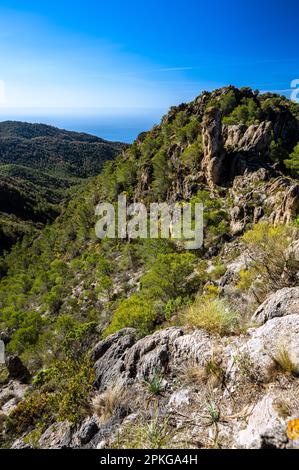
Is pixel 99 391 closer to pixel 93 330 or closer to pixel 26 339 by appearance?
pixel 93 330

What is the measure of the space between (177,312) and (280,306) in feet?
28.2

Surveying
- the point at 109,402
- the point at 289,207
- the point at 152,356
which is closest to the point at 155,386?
the point at 152,356

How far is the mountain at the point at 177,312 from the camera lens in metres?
5.28

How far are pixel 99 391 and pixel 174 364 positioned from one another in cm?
289

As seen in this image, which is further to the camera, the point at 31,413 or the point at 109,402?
the point at 31,413

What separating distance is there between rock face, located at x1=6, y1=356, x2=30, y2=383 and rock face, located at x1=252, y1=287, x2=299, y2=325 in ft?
83.9

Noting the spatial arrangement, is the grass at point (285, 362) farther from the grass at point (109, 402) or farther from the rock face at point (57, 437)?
the rock face at point (57, 437)

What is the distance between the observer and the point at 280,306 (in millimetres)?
7055

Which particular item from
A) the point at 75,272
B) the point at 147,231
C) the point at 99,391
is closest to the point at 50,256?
the point at 75,272

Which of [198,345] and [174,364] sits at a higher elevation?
[198,345]

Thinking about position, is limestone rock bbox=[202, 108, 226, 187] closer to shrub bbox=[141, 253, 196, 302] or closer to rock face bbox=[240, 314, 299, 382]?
shrub bbox=[141, 253, 196, 302]

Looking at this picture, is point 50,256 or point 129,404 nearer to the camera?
point 129,404

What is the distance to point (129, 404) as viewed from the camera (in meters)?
6.71

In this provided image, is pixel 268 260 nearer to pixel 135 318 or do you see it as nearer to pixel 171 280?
pixel 135 318
